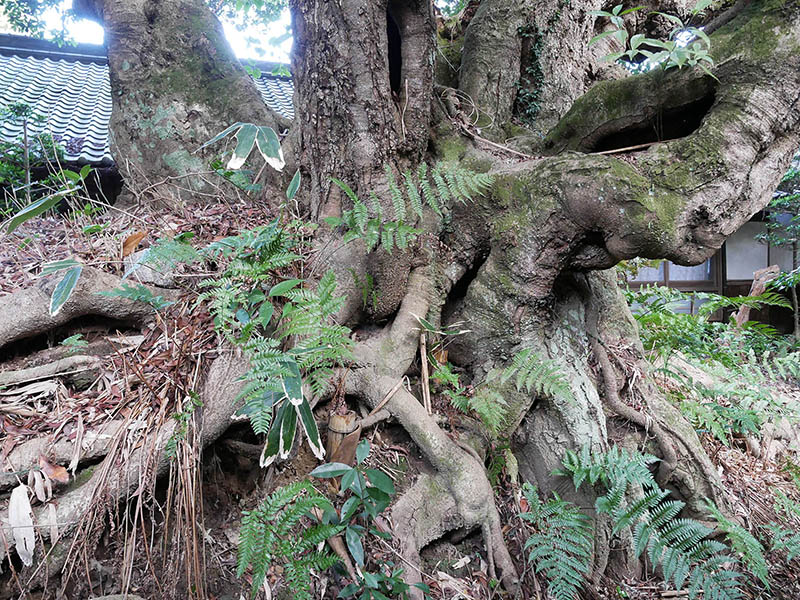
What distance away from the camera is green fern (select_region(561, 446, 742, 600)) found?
1878mm

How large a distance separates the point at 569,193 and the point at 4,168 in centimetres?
513

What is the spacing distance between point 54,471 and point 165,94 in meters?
2.59

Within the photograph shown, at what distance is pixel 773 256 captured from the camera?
33.6 ft

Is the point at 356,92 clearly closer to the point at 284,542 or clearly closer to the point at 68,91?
the point at 284,542

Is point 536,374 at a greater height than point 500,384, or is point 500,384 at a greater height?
point 536,374

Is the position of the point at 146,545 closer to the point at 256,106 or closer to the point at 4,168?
the point at 256,106

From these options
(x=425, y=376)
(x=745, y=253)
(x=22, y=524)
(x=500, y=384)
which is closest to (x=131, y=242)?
(x=22, y=524)

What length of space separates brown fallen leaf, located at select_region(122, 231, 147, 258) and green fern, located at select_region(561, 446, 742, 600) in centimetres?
242

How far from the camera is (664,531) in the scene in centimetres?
197

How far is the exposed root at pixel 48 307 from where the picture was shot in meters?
2.03

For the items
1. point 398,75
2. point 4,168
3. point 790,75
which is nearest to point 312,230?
point 398,75

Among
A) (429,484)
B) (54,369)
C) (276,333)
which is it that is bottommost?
(429,484)

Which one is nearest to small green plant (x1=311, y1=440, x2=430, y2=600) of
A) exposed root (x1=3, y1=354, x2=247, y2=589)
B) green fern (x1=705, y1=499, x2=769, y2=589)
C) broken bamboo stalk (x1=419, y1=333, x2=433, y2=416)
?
exposed root (x1=3, y1=354, x2=247, y2=589)

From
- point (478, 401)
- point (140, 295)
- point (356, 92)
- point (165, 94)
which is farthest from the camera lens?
point (165, 94)
